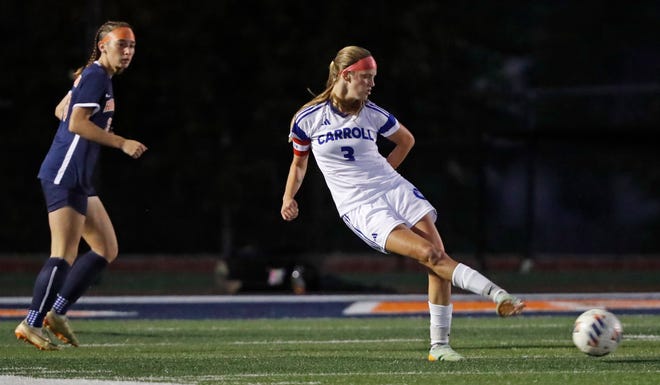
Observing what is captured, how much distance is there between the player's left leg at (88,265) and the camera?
11.1 m

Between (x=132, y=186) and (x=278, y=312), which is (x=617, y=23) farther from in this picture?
(x=278, y=312)

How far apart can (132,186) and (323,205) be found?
3.21m

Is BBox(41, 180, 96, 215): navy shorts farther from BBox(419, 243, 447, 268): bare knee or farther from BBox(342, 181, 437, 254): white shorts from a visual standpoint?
BBox(419, 243, 447, 268): bare knee

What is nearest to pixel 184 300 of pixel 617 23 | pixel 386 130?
pixel 386 130

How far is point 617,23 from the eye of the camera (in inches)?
1494

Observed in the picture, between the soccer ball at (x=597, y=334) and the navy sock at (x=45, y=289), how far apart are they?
379 cm

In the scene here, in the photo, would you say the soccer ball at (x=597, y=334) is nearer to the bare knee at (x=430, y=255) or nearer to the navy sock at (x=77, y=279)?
the bare knee at (x=430, y=255)

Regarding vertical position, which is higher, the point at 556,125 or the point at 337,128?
the point at 337,128

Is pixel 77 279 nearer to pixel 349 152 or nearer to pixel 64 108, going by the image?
pixel 64 108

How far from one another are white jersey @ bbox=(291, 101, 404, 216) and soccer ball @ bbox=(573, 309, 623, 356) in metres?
1.48

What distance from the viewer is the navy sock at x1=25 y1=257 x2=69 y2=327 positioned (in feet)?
35.5

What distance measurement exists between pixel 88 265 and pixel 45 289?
47 cm

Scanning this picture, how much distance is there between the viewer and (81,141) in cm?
1083

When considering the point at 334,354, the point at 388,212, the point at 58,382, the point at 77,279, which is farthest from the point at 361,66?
the point at 77,279
